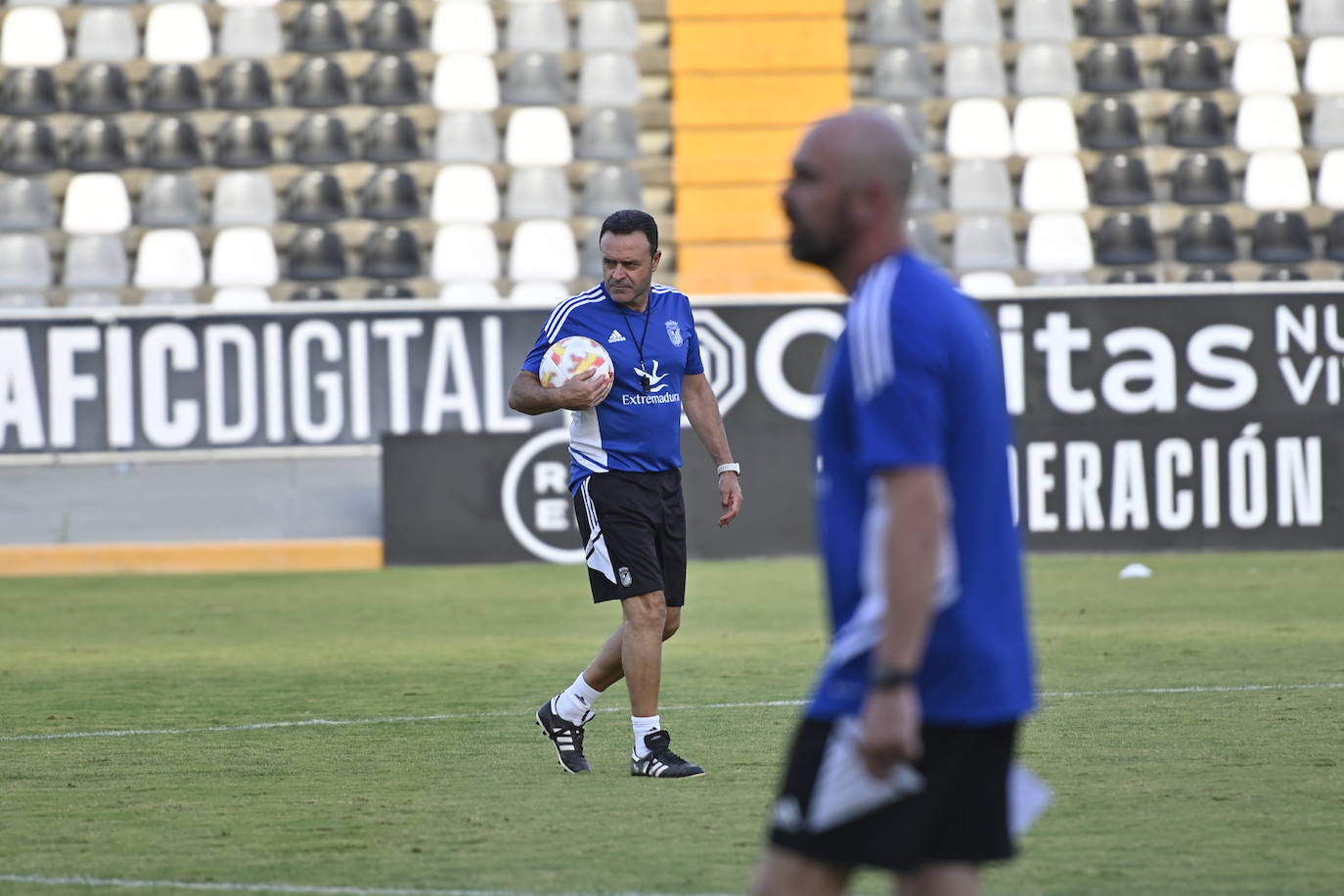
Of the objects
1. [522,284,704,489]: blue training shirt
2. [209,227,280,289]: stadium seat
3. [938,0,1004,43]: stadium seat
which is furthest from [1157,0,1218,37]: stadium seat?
[522,284,704,489]: blue training shirt

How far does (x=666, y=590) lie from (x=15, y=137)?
15.6m

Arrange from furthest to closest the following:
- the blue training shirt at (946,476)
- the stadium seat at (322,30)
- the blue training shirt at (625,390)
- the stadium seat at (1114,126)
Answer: the stadium seat at (322,30) → the stadium seat at (1114,126) → the blue training shirt at (625,390) → the blue training shirt at (946,476)

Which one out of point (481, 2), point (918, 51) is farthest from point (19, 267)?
point (918, 51)

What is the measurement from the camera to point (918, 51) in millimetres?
21859

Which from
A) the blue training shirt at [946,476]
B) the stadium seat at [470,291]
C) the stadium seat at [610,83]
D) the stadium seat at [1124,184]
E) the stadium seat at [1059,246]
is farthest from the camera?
the stadium seat at [610,83]

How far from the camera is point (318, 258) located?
65.9ft

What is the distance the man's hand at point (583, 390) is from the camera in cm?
715

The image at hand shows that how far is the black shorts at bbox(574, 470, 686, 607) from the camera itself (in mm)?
7285

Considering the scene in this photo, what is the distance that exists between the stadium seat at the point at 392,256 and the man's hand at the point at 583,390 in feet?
42.9

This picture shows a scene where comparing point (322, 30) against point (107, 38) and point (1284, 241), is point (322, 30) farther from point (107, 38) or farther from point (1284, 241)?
point (1284, 241)

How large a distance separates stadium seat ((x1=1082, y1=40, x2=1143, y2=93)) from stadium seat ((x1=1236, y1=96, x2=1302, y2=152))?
3.79 feet

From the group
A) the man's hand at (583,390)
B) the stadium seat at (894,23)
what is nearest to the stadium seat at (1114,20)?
the stadium seat at (894,23)

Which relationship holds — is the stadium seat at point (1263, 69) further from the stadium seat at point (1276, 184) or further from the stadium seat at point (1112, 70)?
the stadium seat at point (1276, 184)

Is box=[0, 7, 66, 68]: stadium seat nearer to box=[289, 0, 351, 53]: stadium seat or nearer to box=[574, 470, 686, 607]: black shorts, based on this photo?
box=[289, 0, 351, 53]: stadium seat
